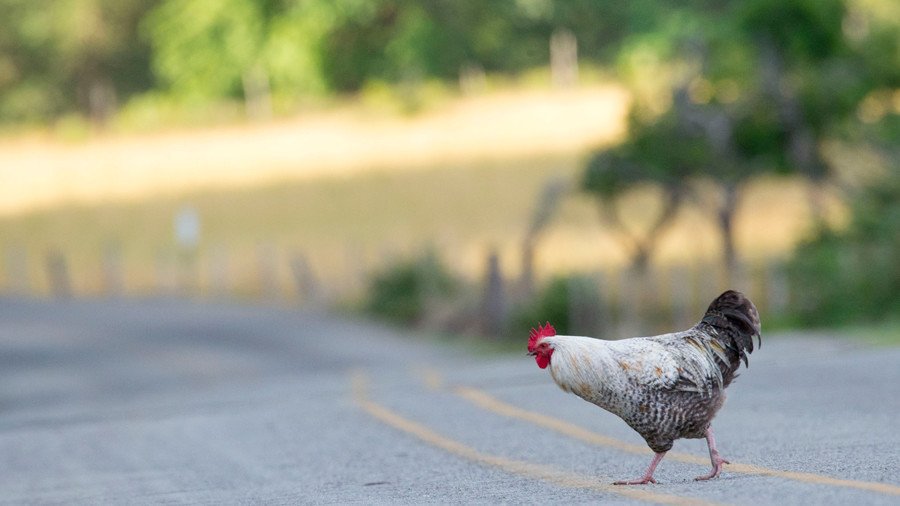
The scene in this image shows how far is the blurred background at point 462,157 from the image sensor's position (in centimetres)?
3431

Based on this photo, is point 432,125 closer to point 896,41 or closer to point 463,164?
point 463,164

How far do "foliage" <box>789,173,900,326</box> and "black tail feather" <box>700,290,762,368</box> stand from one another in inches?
732

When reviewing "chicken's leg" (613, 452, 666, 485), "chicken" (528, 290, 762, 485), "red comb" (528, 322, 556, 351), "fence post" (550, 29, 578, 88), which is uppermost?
"fence post" (550, 29, 578, 88)

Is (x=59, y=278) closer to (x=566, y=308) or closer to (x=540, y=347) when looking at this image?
(x=566, y=308)

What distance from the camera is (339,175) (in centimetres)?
6259

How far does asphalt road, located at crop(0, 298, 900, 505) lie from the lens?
1038 centimetres

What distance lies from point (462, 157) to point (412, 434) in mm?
47760

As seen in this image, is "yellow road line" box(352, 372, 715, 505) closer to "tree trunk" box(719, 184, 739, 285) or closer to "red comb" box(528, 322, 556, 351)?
"red comb" box(528, 322, 556, 351)

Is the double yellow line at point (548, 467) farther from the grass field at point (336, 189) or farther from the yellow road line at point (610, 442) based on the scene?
the grass field at point (336, 189)

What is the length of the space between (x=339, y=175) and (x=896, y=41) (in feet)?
95.2

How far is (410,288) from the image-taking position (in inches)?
1470

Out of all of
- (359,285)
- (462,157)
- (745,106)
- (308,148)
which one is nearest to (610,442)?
(745,106)

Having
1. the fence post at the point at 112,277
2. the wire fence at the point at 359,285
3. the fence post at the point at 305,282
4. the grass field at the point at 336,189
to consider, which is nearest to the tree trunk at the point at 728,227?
the wire fence at the point at 359,285

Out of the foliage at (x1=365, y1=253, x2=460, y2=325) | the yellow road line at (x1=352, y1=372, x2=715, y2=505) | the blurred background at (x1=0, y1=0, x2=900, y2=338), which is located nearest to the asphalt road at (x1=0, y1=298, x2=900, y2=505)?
the yellow road line at (x1=352, y1=372, x2=715, y2=505)
